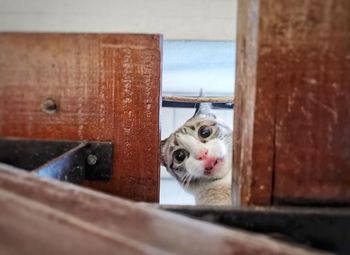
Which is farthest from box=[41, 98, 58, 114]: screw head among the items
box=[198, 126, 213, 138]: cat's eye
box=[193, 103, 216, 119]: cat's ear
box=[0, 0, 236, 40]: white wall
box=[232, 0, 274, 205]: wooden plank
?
box=[193, 103, 216, 119]: cat's ear

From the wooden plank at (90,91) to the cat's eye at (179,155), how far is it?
1.10 m

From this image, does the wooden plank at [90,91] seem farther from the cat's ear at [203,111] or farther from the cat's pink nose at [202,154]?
the cat's ear at [203,111]

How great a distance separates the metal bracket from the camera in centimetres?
63

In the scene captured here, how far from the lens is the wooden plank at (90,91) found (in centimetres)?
66

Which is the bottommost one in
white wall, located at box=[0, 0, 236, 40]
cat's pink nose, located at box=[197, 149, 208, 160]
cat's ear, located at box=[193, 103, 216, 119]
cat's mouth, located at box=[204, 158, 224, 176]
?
cat's mouth, located at box=[204, 158, 224, 176]

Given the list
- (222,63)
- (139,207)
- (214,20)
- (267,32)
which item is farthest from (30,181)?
(222,63)

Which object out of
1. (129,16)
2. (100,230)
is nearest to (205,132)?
(129,16)

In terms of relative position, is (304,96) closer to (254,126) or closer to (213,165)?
(254,126)

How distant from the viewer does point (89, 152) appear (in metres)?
0.67

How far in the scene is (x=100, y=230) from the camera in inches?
11.1

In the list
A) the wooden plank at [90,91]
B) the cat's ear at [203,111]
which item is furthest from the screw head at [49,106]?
the cat's ear at [203,111]

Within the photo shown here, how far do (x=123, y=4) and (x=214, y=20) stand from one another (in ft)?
1.22

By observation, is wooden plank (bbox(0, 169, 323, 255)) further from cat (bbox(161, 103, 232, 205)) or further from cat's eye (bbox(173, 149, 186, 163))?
cat's eye (bbox(173, 149, 186, 163))

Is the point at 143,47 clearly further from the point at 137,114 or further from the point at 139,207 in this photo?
the point at 139,207
